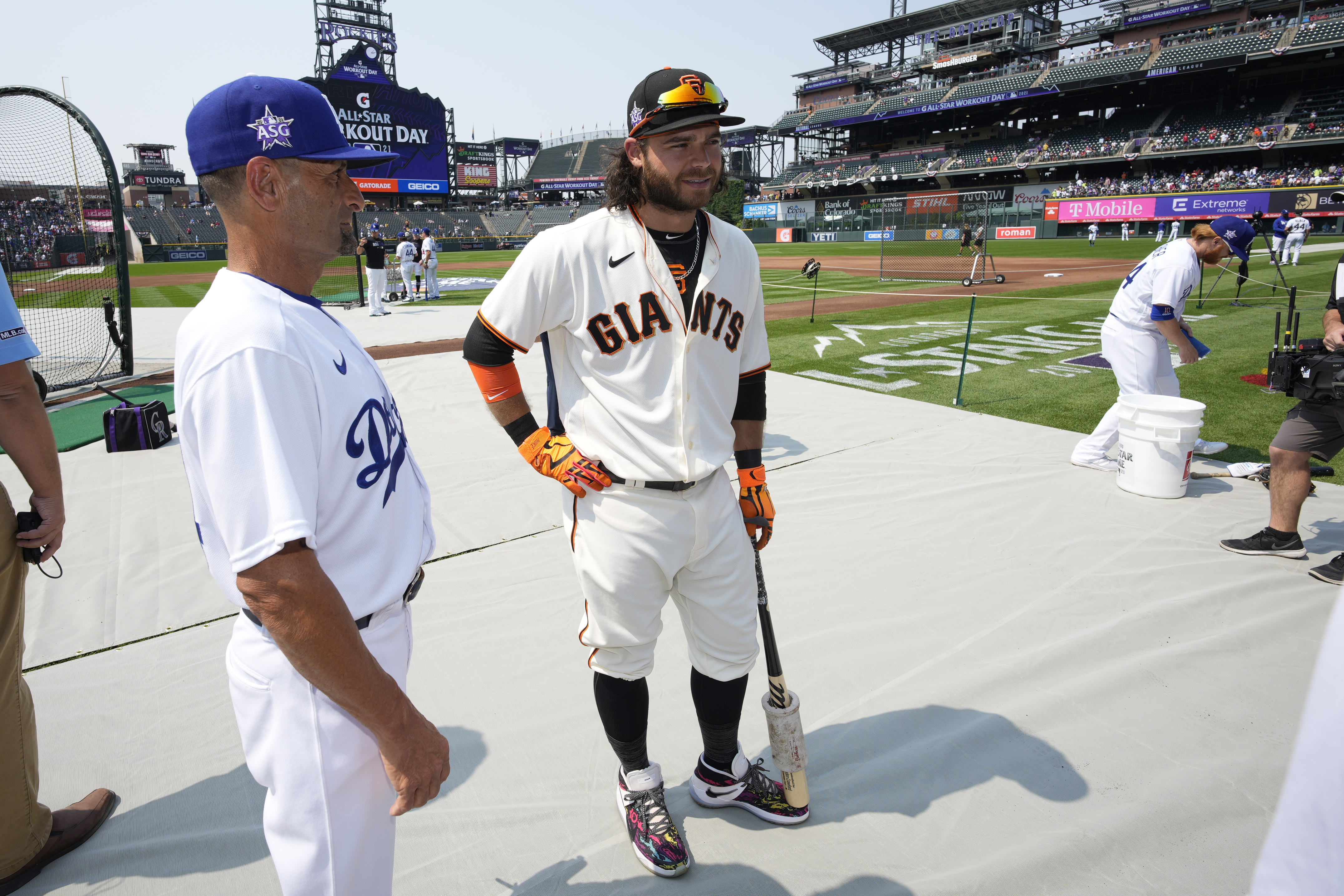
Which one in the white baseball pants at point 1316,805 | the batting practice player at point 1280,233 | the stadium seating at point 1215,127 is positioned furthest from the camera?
the stadium seating at point 1215,127

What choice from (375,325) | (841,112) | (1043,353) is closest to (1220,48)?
(841,112)

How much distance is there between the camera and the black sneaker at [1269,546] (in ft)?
14.0

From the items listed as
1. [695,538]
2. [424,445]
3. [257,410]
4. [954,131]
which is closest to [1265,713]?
[695,538]

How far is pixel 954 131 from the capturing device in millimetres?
62688

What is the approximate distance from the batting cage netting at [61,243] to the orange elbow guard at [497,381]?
19.4 feet

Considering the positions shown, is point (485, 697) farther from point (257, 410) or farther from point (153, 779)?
point (257, 410)

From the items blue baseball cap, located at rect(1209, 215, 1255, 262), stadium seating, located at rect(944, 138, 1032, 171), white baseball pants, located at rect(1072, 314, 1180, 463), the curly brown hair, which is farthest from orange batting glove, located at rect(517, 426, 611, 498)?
stadium seating, located at rect(944, 138, 1032, 171)

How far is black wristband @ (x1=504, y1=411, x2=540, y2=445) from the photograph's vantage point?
8.00ft

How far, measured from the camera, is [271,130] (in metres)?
1.40

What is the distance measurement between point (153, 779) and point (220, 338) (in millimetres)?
2360

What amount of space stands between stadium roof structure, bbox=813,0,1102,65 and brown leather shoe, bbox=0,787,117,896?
7314cm

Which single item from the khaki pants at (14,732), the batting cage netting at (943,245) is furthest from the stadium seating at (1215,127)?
the khaki pants at (14,732)

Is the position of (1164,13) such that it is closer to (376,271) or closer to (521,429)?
(376,271)

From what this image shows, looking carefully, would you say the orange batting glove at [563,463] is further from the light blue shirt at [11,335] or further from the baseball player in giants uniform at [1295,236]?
the baseball player in giants uniform at [1295,236]
